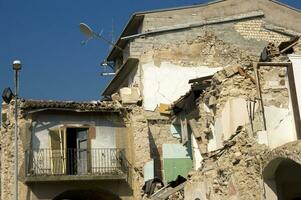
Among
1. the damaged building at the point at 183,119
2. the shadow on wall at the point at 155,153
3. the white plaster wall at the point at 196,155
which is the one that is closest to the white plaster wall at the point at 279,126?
the damaged building at the point at 183,119

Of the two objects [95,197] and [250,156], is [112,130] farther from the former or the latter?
[250,156]

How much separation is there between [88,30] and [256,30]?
8295 mm

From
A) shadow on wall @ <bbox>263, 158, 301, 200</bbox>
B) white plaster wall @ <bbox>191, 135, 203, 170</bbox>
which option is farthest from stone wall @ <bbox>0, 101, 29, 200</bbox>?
shadow on wall @ <bbox>263, 158, 301, 200</bbox>

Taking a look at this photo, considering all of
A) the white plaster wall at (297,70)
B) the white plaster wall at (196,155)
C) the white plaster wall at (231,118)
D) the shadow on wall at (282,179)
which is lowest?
the shadow on wall at (282,179)

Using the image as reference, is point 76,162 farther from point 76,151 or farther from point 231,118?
point 231,118

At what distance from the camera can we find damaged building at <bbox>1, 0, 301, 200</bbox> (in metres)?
13.1

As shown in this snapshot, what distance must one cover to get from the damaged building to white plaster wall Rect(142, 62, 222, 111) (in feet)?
0.16

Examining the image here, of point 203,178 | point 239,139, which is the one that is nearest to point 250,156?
point 239,139

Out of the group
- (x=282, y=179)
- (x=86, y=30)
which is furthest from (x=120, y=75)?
(x=282, y=179)

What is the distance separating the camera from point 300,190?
46.9ft

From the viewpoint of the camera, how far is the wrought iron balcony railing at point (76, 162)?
68.9ft

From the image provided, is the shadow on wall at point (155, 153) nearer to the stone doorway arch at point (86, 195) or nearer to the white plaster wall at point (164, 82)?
the white plaster wall at point (164, 82)

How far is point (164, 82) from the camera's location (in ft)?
78.2

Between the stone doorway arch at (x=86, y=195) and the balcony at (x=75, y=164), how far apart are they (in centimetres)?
90
